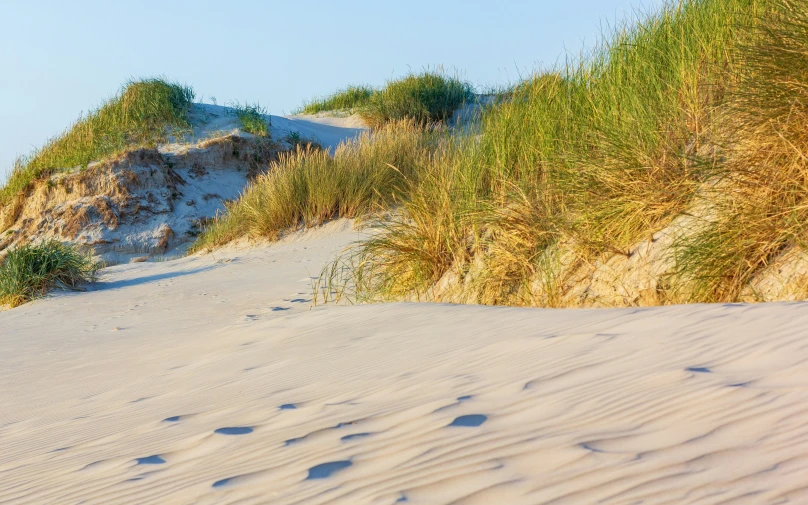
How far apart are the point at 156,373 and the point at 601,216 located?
2775mm

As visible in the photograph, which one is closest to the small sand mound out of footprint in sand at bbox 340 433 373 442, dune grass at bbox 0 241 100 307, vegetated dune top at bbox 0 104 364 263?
vegetated dune top at bbox 0 104 364 263

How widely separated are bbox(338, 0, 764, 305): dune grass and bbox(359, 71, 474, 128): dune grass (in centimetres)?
1106

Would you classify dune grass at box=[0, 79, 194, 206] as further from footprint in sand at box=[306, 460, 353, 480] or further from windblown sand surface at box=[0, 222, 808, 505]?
footprint in sand at box=[306, 460, 353, 480]

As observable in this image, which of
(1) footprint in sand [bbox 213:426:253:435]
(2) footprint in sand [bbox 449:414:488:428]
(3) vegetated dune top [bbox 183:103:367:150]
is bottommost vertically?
(1) footprint in sand [bbox 213:426:253:435]

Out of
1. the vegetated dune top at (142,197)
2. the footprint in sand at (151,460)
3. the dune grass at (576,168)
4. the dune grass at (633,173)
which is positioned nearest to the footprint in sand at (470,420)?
the footprint in sand at (151,460)

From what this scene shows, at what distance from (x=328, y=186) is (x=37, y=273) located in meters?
4.09

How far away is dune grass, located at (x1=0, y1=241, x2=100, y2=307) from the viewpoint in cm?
830

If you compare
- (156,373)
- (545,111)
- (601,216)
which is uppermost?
(545,111)

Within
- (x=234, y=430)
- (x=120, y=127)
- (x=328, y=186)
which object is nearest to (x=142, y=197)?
(x=120, y=127)

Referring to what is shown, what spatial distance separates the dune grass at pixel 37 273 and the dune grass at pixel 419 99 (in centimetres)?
998

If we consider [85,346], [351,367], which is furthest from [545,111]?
[85,346]

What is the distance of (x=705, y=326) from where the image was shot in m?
2.75

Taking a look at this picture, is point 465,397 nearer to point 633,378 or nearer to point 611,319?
point 633,378

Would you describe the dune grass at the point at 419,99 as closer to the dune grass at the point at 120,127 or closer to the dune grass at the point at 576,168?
the dune grass at the point at 120,127
